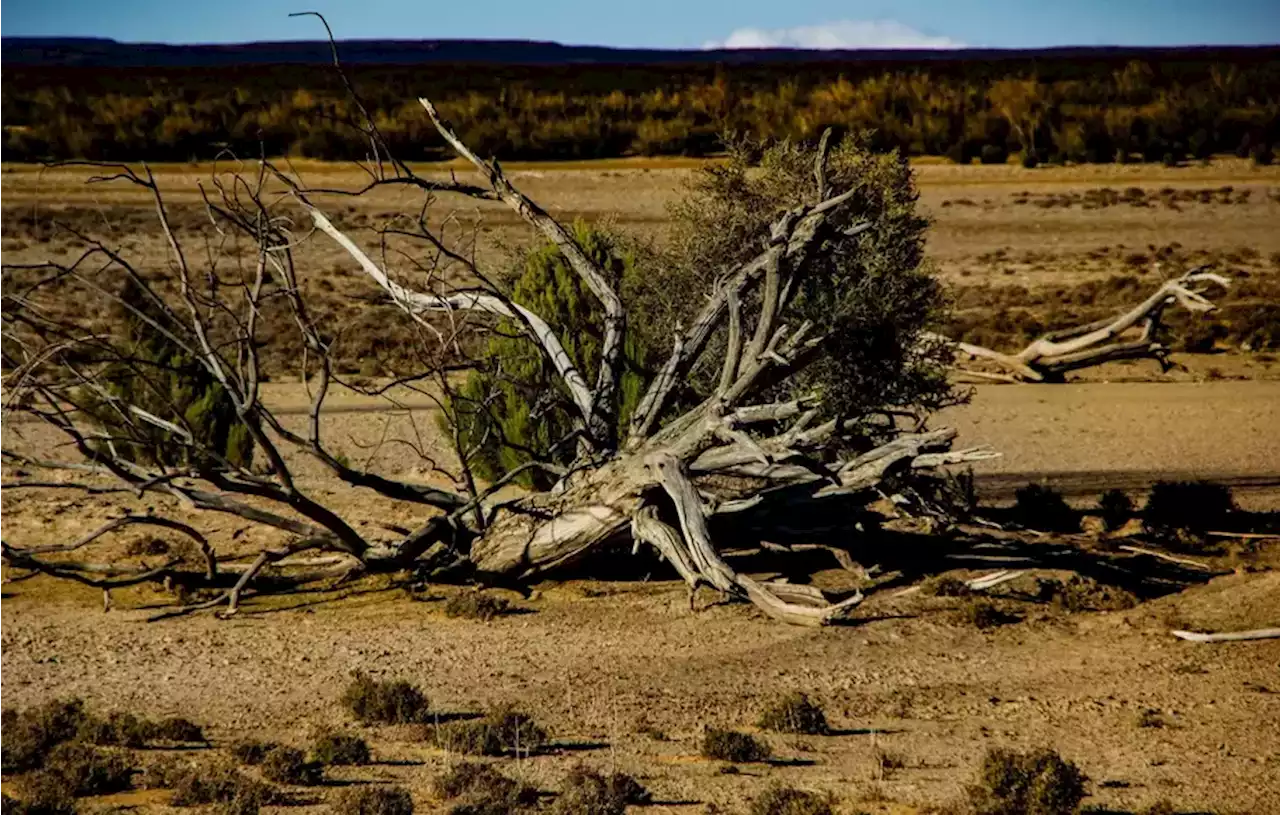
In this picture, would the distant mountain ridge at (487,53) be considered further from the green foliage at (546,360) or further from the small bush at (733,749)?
the small bush at (733,749)

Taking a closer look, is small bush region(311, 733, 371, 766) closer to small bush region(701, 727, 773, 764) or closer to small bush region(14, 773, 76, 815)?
small bush region(14, 773, 76, 815)

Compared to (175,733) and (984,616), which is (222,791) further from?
(984,616)

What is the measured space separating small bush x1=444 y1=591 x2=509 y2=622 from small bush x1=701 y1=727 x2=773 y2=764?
253 centimetres

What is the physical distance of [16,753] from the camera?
7840 mm

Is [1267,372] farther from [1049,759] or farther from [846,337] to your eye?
[1049,759]

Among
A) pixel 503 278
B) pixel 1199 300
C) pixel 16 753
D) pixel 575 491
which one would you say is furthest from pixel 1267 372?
pixel 16 753

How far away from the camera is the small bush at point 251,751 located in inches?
311

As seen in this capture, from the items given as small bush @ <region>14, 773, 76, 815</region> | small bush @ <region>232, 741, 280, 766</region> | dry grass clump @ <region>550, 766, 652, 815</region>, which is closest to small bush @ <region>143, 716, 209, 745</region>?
small bush @ <region>232, 741, 280, 766</region>

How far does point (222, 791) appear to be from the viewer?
7441 mm

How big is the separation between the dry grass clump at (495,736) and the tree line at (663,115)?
1155 inches

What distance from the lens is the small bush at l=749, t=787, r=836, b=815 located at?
7.20 m

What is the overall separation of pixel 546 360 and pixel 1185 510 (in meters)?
4.57

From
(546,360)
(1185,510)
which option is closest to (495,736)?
(546,360)

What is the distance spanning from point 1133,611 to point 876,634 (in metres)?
1.60
